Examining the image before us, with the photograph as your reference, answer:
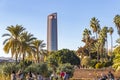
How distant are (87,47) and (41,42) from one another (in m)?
17.3

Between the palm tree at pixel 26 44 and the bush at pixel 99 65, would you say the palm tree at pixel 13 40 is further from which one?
the bush at pixel 99 65

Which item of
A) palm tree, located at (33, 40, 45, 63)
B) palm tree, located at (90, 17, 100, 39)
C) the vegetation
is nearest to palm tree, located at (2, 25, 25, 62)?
the vegetation

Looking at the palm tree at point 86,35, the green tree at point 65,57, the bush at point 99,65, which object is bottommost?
the bush at point 99,65

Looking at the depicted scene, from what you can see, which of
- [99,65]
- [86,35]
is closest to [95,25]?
[86,35]

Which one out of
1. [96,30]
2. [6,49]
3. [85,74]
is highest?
[96,30]

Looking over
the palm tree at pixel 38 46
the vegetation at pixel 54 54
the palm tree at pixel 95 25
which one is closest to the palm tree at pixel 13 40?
the vegetation at pixel 54 54

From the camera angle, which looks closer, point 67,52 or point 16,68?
point 16,68

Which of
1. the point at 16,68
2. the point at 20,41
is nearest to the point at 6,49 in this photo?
the point at 20,41

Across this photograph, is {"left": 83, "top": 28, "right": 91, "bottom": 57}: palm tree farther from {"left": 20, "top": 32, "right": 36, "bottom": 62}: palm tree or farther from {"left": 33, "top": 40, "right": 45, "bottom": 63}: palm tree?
{"left": 20, "top": 32, "right": 36, "bottom": 62}: palm tree

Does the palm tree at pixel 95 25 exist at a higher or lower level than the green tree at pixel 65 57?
higher

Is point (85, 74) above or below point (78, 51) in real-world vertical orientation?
below

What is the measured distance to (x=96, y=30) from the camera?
79.8m

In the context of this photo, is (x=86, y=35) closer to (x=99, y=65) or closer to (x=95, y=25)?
(x=95, y=25)

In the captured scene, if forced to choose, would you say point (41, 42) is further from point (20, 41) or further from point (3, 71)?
point (3, 71)
